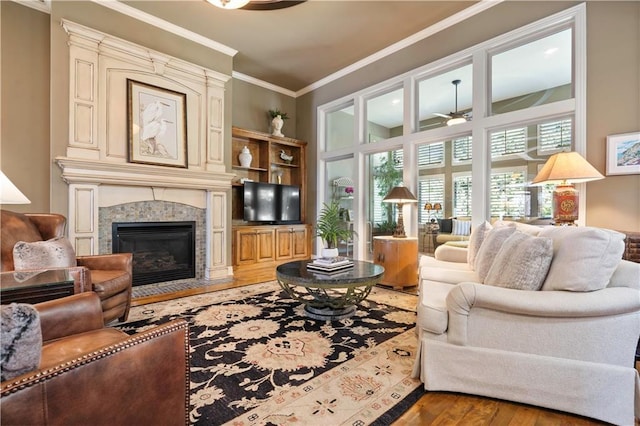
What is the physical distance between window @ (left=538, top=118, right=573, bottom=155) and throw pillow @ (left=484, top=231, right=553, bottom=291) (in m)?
2.34

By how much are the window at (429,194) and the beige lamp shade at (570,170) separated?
1698 mm

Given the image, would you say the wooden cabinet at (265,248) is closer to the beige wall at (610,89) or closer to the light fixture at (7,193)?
the light fixture at (7,193)

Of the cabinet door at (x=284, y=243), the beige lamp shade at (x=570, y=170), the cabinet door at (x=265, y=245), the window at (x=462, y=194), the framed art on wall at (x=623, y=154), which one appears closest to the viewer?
the beige lamp shade at (x=570, y=170)

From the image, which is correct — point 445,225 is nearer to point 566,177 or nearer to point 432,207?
point 432,207

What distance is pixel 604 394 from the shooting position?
4.63ft

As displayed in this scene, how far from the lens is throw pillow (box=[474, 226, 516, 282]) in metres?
2.17

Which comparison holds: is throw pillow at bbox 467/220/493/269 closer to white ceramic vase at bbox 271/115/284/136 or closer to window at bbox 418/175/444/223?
window at bbox 418/175/444/223

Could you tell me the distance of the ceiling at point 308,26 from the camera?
12.4 ft

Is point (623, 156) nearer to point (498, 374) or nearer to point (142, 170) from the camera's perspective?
point (498, 374)

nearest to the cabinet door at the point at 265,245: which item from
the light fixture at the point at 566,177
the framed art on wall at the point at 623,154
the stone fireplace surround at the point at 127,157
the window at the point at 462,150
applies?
the stone fireplace surround at the point at 127,157

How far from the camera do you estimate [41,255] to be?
2.13 meters

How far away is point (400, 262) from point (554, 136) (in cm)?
226

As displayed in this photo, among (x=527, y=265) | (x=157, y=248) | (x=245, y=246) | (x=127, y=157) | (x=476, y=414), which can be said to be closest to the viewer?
(x=476, y=414)

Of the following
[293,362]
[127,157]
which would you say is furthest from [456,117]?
[127,157]
